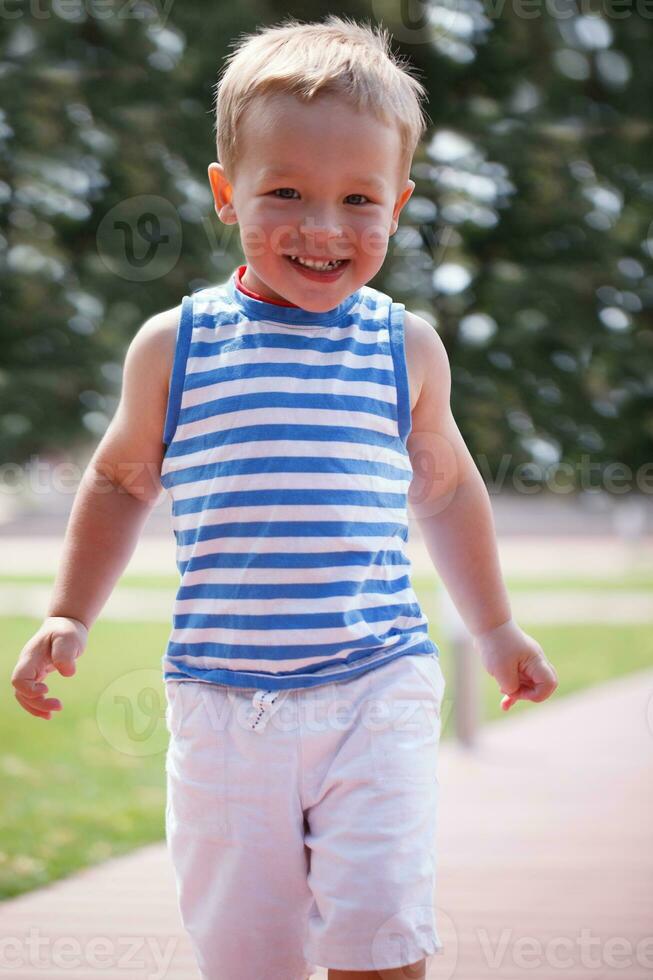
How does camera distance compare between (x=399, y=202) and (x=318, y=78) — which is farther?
(x=399, y=202)

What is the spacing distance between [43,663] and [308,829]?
1.42 feet

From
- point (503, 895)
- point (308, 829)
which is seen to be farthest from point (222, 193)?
point (503, 895)

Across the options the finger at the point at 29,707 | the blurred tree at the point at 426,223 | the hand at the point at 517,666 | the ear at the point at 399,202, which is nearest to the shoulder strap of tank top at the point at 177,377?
the ear at the point at 399,202

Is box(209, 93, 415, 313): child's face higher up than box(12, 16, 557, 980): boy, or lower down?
higher up

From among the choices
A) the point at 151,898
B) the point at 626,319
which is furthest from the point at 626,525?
the point at 151,898

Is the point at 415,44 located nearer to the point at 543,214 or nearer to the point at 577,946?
the point at 543,214

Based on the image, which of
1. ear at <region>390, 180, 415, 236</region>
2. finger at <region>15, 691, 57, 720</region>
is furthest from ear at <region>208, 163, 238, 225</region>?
finger at <region>15, 691, 57, 720</region>

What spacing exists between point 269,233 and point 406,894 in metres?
0.86

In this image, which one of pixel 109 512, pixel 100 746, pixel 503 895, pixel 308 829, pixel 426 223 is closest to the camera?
pixel 308 829

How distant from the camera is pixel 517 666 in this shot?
1823mm

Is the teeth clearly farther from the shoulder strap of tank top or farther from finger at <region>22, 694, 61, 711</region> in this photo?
finger at <region>22, 694, 61, 711</region>

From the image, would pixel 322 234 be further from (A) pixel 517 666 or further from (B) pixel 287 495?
(A) pixel 517 666

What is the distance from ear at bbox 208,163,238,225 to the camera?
1755mm

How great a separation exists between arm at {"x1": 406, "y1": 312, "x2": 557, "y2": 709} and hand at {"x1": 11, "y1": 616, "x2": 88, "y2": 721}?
1.81 feet
